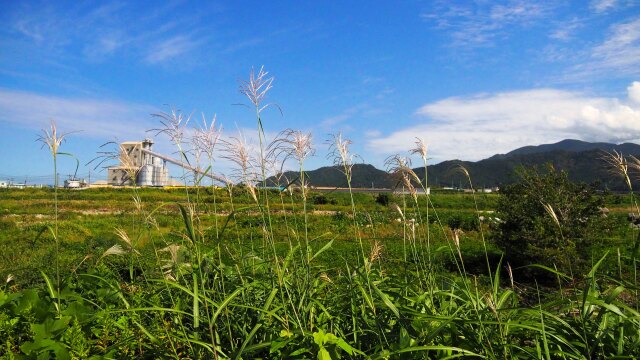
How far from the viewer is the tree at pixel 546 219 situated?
9.45 metres

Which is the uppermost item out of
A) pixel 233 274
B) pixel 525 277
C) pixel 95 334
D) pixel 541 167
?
pixel 541 167

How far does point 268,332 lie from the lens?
262 cm

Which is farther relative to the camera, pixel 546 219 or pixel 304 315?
pixel 546 219

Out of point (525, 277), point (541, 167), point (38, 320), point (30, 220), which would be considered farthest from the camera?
point (30, 220)

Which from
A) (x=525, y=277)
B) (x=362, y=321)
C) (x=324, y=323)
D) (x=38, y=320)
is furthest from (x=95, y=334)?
(x=525, y=277)

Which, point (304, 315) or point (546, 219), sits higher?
point (304, 315)

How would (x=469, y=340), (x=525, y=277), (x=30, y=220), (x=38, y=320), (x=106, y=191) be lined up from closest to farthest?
1. (x=469, y=340)
2. (x=38, y=320)
3. (x=525, y=277)
4. (x=30, y=220)
5. (x=106, y=191)

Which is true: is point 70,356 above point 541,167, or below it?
below

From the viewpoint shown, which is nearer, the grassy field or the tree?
the grassy field

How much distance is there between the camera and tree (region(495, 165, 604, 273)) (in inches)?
372

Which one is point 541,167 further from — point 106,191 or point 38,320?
point 106,191

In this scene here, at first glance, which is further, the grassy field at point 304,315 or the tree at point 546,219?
the tree at point 546,219

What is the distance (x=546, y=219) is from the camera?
9695 mm

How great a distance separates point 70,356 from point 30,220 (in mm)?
24683
